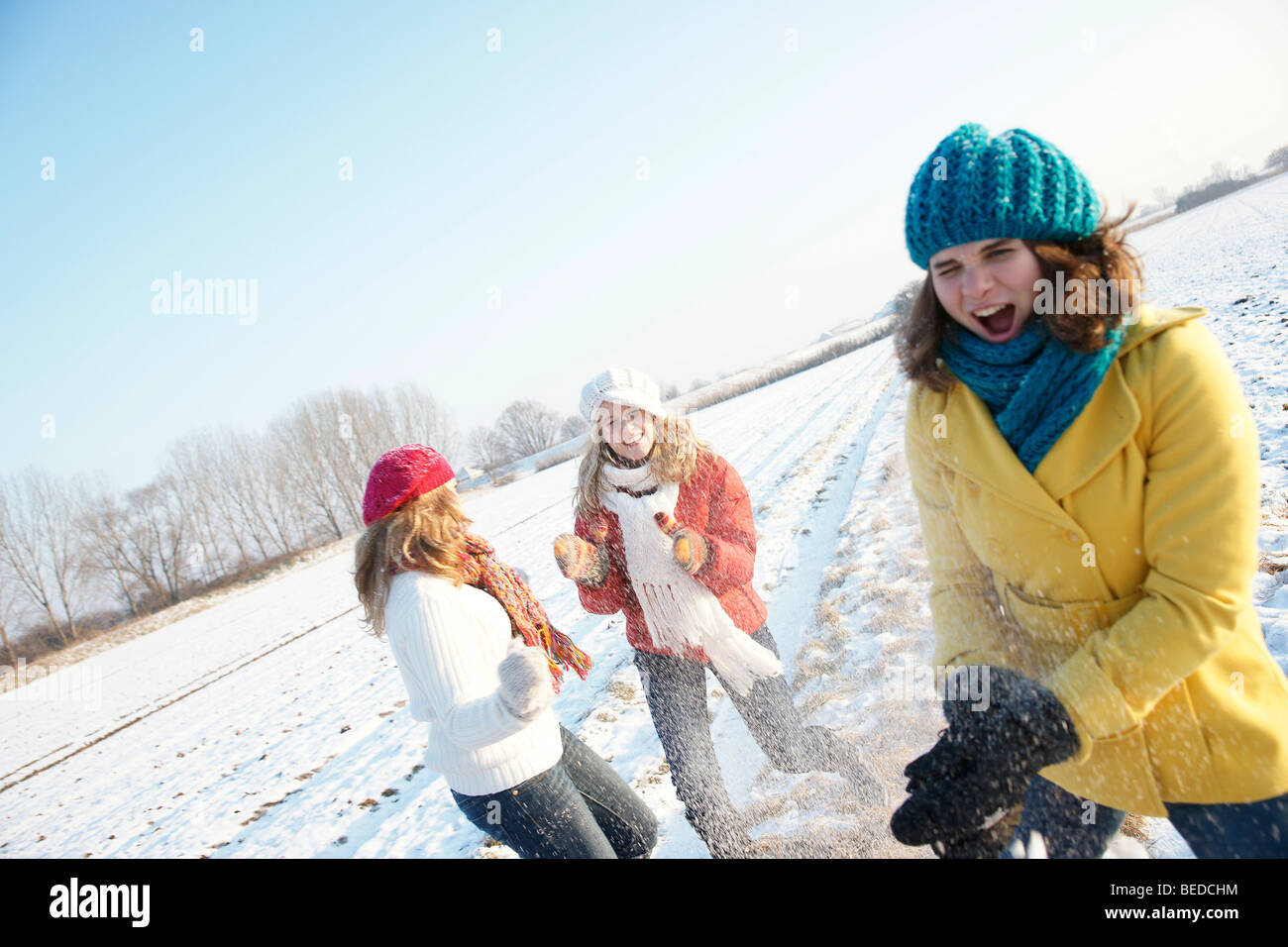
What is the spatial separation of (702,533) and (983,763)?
1360 mm

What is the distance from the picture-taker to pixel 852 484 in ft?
23.9

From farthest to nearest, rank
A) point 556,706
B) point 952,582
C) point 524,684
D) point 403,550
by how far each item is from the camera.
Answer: point 556,706
point 403,550
point 524,684
point 952,582

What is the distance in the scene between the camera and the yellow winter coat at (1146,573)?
1070 millimetres

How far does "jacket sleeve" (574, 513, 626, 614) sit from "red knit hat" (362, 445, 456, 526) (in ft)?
2.36

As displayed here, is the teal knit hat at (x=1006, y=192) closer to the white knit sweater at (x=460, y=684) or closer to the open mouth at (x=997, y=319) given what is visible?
the open mouth at (x=997, y=319)

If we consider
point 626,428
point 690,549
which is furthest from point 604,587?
point 626,428

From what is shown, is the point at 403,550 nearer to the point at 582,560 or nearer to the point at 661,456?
the point at 582,560

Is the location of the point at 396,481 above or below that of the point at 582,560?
above

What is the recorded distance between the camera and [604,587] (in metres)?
2.55

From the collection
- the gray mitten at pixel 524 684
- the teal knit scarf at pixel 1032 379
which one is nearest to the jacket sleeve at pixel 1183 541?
the teal knit scarf at pixel 1032 379

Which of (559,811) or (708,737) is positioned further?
(708,737)

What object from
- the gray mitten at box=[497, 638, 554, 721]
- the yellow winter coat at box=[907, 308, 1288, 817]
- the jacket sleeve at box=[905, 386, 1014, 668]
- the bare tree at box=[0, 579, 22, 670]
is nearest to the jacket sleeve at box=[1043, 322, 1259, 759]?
the yellow winter coat at box=[907, 308, 1288, 817]

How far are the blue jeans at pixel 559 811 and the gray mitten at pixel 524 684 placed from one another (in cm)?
31
